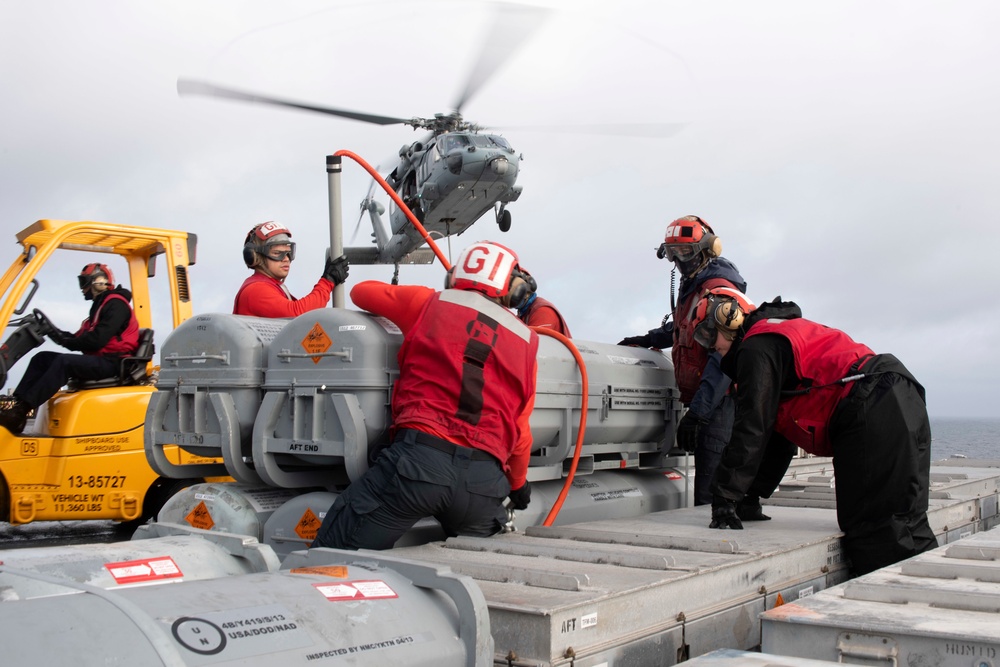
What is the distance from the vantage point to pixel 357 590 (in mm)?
2662

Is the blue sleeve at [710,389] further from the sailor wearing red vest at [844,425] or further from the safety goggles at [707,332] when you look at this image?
the sailor wearing red vest at [844,425]

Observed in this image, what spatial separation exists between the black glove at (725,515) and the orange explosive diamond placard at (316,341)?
211cm

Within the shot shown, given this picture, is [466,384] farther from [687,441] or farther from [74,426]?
[74,426]

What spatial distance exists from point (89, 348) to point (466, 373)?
580cm

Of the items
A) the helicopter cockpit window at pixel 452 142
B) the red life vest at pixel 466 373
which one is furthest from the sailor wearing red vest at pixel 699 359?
the helicopter cockpit window at pixel 452 142

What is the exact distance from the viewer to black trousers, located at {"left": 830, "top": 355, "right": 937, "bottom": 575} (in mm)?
4902

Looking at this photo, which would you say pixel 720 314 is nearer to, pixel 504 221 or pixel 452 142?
pixel 452 142

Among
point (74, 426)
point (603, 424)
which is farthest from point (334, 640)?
point (74, 426)

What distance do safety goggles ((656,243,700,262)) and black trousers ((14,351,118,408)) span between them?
5.17 m

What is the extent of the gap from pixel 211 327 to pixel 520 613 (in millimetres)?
3013

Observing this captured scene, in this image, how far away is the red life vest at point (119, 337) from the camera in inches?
358

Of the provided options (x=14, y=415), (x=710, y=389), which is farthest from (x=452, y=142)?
(x=710, y=389)

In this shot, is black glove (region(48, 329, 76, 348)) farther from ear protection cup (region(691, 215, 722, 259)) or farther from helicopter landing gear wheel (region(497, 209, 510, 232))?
helicopter landing gear wheel (region(497, 209, 510, 232))

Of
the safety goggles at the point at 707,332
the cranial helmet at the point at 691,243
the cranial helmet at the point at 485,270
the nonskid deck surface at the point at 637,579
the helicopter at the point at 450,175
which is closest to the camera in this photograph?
the nonskid deck surface at the point at 637,579
